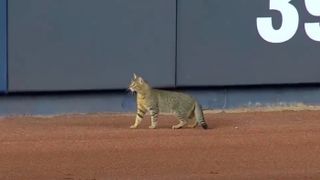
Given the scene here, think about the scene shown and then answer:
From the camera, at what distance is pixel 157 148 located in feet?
36.6

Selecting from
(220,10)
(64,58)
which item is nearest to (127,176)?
(64,58)

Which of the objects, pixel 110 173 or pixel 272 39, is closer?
pixel 110 173

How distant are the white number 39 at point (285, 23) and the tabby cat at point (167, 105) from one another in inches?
103

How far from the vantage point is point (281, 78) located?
1484cm

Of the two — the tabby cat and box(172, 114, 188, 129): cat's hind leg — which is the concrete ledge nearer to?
the tabby cat

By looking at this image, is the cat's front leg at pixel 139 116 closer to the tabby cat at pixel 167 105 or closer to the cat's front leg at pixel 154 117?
the tabby cat at pixel 167 105

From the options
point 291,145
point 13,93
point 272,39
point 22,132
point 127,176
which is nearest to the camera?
point 127,176

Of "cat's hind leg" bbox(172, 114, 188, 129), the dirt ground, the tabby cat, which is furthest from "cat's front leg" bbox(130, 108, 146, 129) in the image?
"cat's hind leg" bbox(172, 114, 188, 129)

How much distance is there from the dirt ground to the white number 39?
140 centimetres

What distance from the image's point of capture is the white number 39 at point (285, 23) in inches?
577

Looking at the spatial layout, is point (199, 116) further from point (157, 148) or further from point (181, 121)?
point (157, 148)

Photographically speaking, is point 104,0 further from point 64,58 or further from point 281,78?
point 281,78

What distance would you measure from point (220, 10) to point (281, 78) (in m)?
1.51

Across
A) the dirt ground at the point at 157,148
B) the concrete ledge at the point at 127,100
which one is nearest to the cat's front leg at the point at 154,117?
the dirt ground at the point at 157,148
